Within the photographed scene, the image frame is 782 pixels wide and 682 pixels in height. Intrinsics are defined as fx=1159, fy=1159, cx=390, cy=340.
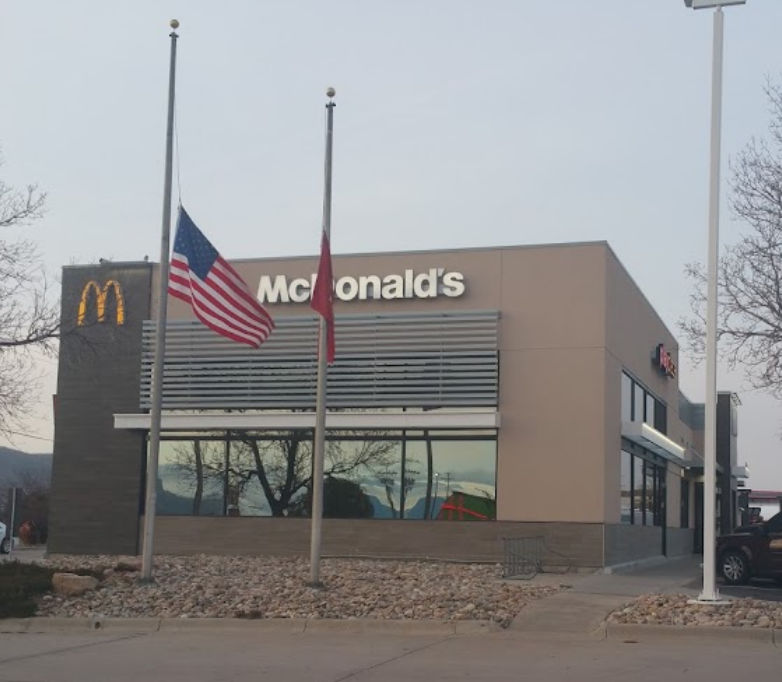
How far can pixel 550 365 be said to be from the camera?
25844 mm

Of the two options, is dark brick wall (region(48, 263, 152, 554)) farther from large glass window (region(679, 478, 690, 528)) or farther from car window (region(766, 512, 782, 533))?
large glass window (region(679, 478, 690, 528))

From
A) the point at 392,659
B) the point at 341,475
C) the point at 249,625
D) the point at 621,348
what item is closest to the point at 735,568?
the point at 621,348

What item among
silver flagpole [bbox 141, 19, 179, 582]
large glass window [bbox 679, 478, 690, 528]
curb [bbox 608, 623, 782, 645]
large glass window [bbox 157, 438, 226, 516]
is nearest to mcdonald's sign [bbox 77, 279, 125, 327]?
large glass window [bbox 157, 438, 226, 516]

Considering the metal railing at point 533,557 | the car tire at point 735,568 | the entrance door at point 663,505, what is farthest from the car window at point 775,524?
the entrance door at point 663,505

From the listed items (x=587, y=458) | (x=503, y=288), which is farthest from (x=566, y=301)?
(x=587, y=458)

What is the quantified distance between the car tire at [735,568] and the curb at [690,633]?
8498mm

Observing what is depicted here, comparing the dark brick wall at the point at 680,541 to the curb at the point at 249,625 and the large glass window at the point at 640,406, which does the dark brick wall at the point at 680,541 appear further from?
the curb at the point at 249,625

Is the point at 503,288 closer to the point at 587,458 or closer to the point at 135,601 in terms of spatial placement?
the point at 587,458

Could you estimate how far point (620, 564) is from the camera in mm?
26812

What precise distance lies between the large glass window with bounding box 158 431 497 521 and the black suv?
16.9ft

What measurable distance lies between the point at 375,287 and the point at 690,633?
44.5 ft

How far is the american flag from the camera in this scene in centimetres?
1884

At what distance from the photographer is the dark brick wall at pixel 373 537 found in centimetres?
2523

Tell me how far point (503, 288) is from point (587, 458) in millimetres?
4266
